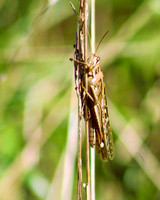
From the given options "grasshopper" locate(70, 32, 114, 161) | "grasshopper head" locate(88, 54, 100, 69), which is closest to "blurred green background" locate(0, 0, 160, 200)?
"grasshopper" locate(70, 32, 114, 161)

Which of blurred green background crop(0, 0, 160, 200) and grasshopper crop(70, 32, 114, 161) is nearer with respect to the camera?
grasshopper crop(70, 32, 114, 161)

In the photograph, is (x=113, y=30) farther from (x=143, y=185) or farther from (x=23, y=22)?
(x=143, y=185)

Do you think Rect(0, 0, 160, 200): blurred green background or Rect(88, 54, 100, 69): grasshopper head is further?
Rect(0, 0, 160, 200): blurred green background

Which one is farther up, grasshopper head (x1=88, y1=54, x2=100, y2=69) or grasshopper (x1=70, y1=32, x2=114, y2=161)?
grasshopper head (x1=88, y1=54, x2=100, y2=69)

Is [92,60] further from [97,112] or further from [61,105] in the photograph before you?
[61,105]

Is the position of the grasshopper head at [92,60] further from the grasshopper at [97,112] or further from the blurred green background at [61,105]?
the blurred green background at [61,105]

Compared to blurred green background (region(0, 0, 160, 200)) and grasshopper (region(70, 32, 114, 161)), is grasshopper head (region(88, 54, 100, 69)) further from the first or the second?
blurred green background (region(0, 0, 160, 200))
